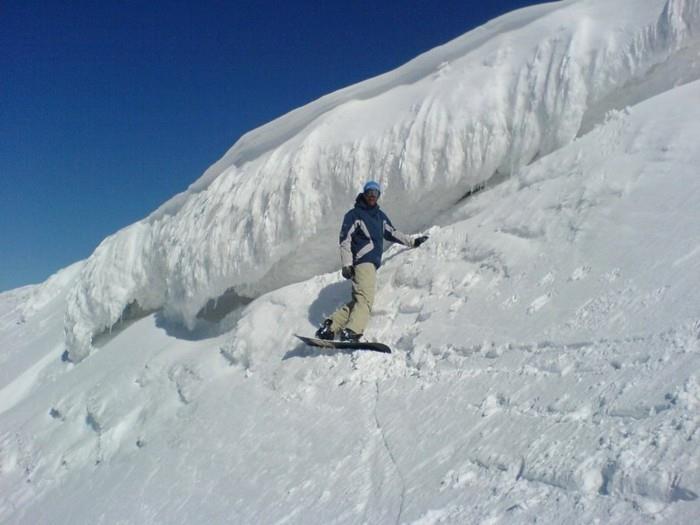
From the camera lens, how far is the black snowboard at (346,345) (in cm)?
530

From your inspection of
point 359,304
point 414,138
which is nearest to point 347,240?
point 359,304

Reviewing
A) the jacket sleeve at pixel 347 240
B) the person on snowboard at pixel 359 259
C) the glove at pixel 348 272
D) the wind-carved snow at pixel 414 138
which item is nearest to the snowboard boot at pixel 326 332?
the person on snowboard at pixel 359 259

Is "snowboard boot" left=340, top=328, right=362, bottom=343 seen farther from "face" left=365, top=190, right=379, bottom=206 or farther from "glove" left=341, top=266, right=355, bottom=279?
"face" left=365, top=190, right=379, bottom=206

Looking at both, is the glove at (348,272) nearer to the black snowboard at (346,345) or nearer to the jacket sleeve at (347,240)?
the jacket sleeve at (347,240)

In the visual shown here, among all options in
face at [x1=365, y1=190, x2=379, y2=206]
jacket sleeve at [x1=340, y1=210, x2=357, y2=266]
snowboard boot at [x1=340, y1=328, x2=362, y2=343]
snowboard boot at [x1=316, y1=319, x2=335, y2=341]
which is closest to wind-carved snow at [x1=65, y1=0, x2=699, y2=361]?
face at [x1=365, y1=190, x2=379, y2=206]

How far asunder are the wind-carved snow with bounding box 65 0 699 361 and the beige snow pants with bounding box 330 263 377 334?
5.63 ft

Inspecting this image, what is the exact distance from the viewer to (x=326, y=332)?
584 cm

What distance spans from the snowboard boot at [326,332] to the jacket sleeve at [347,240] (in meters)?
0.59

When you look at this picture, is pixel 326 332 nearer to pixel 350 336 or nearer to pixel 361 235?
pixel 350 336

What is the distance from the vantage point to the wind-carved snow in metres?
6.39

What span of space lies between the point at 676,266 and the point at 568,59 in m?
3.37

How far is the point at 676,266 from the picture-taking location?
3.89 metres

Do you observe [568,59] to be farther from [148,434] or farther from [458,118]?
[148,434]

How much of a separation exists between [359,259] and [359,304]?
0.48 meters
